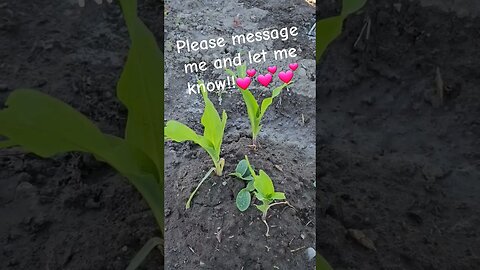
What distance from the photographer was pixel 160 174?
29.0 inches

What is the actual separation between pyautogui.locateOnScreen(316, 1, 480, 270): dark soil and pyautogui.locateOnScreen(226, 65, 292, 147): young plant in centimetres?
15

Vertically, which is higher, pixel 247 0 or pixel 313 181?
pixel 247 0

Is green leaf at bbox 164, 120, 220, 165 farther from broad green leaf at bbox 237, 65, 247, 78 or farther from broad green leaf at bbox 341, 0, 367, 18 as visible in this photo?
broad green leaf at bbox 341, 0, 367, 18

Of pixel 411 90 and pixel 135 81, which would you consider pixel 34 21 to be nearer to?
pixel 135 81

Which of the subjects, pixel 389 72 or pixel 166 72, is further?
pixel 389 72

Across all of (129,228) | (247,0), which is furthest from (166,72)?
(129,228)

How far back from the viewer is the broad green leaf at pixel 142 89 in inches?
28.6

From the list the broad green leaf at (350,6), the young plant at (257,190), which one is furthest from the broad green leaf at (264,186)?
the broad green leaf at (350,6)

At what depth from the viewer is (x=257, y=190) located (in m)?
0.65

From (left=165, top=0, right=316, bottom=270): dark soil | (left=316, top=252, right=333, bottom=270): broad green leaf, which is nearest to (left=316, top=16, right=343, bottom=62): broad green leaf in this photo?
(left=165, top=0, right=316, bottom=270): dark soil

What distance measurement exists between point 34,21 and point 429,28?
1.83 ft

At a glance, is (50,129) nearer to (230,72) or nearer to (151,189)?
(151,189)

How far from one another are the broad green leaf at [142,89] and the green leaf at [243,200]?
0.13 m

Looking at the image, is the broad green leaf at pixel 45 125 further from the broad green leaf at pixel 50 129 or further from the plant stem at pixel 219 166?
the plant stem at pixel 219 166
